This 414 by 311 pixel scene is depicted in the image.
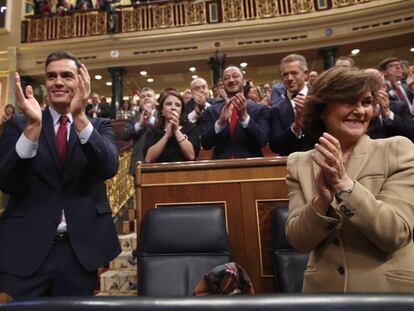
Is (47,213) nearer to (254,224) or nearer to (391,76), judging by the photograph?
(254,224)

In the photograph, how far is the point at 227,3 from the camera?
7.96 m

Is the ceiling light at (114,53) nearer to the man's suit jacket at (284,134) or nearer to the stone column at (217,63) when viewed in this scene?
the stone column at (217,63)

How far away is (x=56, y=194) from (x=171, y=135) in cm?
104

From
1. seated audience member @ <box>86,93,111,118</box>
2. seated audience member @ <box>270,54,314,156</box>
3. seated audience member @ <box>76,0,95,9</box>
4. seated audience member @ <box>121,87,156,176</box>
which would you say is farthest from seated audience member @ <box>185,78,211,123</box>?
seated audience member @ <box>76,0,95,9</box>

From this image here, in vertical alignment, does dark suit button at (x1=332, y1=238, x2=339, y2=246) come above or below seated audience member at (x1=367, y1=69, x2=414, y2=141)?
below

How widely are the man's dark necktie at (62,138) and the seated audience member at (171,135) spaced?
0.86m

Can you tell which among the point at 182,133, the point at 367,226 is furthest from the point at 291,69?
the point at 367,226

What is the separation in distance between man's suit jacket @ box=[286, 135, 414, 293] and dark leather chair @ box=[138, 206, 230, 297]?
0.61 m

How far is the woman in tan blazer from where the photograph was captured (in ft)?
2.56

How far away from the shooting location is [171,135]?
2.13 meters

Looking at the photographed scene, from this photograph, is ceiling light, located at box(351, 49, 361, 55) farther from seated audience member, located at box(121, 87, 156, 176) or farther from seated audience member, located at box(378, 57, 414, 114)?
seated audience member, located at box(121, 87, 156, 176)

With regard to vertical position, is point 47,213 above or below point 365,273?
above

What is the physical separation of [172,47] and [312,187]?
301 inches

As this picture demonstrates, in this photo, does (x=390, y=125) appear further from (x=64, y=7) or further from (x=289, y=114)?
(x=64, y=7)
